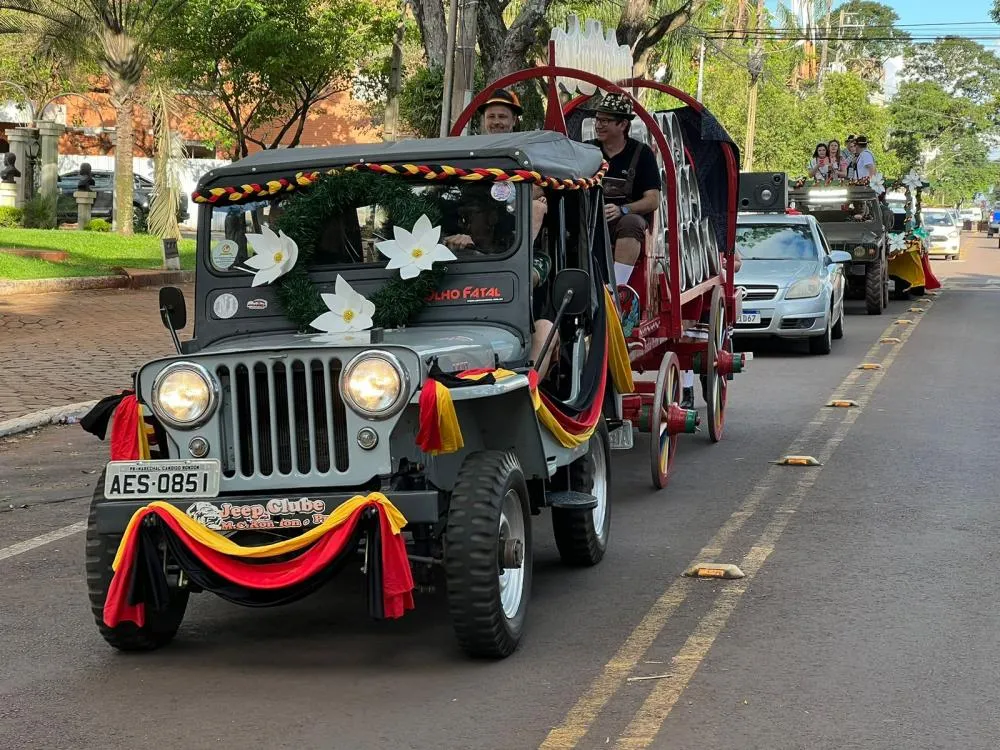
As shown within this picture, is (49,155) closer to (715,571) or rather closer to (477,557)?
(715,571)

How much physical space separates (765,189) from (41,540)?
12.8 meters

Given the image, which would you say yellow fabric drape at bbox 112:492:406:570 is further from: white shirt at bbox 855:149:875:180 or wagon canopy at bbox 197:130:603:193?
white shirt at bbox 855:149:875:180

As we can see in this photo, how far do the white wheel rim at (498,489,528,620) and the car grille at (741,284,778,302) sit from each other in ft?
40.3

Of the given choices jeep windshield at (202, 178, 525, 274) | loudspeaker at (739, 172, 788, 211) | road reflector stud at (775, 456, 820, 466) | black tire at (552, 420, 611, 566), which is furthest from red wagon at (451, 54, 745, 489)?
loudspeaker at (739, 172, 788, 211)

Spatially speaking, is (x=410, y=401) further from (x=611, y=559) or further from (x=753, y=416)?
(x=753, y=416)

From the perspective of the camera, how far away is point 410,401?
5684 millimetres

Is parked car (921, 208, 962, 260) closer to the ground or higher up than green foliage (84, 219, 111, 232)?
closer to the ground

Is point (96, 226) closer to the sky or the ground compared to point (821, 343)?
closer to the sky

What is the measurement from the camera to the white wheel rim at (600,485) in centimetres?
772

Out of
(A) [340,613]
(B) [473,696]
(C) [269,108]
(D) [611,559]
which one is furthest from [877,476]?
(C) [269,108]

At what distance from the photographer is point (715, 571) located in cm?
729

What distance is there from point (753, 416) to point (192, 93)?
36555 mm

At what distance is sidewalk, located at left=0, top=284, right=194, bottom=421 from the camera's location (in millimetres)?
13766

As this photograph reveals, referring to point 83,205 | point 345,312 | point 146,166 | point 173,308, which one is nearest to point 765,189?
point 345,312
